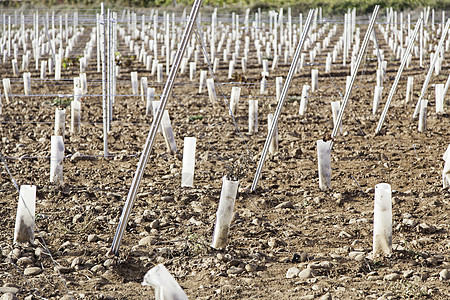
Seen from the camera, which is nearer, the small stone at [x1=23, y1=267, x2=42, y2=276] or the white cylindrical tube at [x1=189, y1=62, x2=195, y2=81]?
the small stone at [x1=23, y1=267, x2=42, y2=276]

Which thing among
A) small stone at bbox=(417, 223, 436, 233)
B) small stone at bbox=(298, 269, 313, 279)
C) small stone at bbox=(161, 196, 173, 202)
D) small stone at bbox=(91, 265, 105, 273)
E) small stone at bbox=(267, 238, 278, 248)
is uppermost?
small stone at bbox=(417, 223, 436, 233)

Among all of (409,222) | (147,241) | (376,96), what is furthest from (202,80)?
(147,241)

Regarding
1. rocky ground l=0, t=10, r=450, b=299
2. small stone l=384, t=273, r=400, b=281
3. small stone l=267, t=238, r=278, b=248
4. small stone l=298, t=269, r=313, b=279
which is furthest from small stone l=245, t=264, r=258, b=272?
small stone l=384, t=273, r=400, b=281

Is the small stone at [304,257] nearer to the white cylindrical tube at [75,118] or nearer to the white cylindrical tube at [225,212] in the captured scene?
the white cylindrical tube at [225,212]

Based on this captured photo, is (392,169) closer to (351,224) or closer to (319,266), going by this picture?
(351,224)

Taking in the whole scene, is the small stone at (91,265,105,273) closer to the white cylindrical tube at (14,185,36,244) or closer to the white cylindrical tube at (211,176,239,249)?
the white cylindrical tube at (14,185,36,244)

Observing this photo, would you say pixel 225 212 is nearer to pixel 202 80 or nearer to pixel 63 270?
pixel 63 270

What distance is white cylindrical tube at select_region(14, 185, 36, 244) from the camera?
4367mm

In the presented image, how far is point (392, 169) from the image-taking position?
277 inches

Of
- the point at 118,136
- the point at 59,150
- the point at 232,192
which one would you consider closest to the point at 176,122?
the point at 118,136

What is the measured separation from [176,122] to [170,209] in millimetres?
4459

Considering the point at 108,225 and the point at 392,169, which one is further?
the point at 392,169

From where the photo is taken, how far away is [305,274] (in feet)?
13.1

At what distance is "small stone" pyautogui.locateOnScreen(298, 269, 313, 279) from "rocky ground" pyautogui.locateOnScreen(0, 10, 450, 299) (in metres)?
0.01
